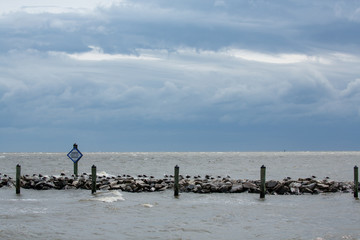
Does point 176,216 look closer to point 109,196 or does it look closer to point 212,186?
point 109,196

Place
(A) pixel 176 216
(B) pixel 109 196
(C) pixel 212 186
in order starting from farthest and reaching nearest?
(C) pixel 212 186, (B) pixel 109 196, (A) pixel 176 216

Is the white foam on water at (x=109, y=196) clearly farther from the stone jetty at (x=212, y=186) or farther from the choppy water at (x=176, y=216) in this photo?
the stone jetty at (x=212, y=186)

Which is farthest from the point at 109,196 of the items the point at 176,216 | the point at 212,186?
the point at 176,216

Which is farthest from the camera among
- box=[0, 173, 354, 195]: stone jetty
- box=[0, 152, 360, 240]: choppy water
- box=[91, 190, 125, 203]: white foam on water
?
box=[0, 173, 354, 195]: stone jetty

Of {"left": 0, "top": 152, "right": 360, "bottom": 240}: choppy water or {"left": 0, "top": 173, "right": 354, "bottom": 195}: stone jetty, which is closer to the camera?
{"left": 0, "top": 152, "right": 360, "bottom": 240}: choppy water

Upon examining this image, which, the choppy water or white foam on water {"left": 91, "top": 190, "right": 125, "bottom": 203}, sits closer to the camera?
the choppy water

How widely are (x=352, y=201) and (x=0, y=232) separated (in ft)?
53.9

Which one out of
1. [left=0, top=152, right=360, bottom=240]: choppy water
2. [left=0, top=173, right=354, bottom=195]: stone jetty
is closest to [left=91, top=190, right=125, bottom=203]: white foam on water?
[left=0, top=152, right=360, bottom=240]: choppy water

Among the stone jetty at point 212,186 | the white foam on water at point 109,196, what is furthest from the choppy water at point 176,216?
the stone jetty at point 212,186

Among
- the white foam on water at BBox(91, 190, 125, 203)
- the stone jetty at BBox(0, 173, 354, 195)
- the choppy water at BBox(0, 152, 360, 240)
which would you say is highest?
the stone jetty at BBox(0, 173, 354, 195)

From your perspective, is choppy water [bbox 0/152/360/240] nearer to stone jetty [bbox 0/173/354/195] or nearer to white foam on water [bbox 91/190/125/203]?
white foam on water [bbox 91/190/125/203]

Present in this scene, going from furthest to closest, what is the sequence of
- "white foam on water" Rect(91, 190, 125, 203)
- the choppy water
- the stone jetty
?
the stone jetty < "white foam on water" Rect(91, 190, 125, 203) < the choppy water

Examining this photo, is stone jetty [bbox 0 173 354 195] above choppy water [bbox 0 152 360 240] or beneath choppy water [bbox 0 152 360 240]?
above

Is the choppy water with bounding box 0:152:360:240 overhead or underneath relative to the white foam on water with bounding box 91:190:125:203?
underneath
